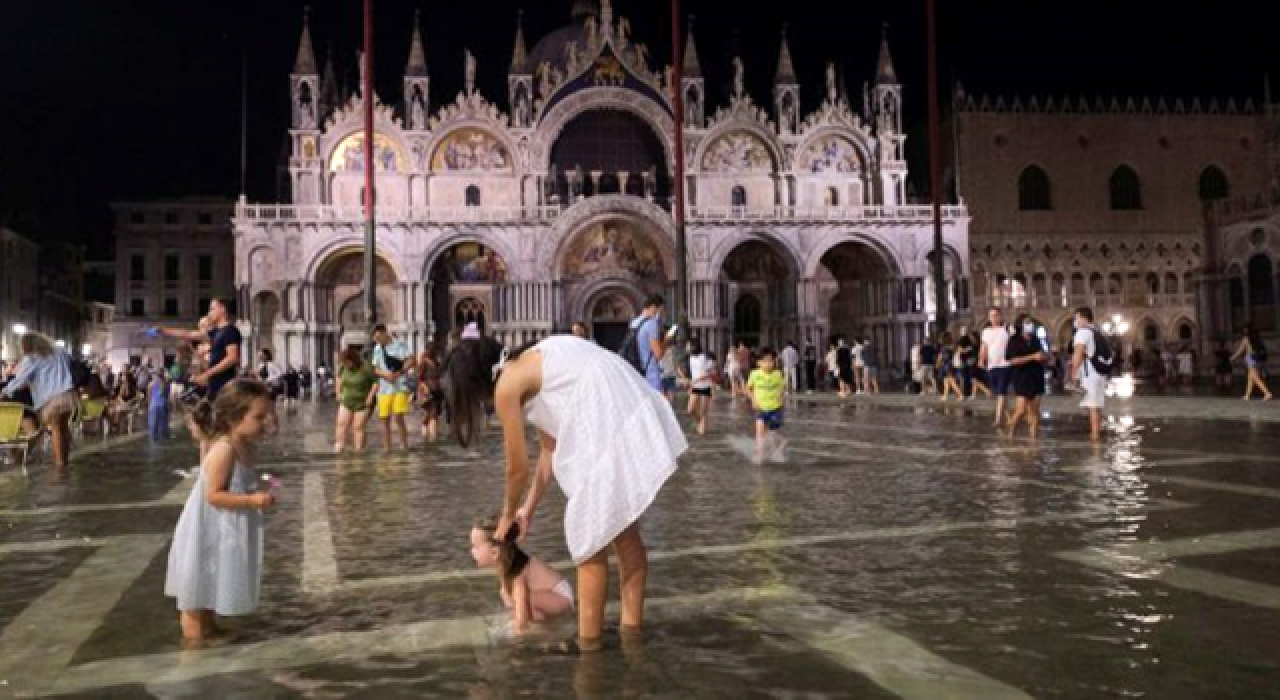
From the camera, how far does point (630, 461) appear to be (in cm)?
373

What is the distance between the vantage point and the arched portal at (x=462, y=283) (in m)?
44.9

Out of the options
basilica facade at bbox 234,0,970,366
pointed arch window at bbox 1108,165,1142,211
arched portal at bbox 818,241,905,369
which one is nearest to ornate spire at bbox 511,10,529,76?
basilica facade at bbox 234,0,970,366

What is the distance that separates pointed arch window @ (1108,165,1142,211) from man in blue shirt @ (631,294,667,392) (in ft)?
163

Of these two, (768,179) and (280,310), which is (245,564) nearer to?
(280,310)

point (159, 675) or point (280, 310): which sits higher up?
point (280, 310)

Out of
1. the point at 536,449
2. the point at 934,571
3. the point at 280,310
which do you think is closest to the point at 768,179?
the point at 280,310

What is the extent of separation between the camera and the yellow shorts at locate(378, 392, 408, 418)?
13281mm

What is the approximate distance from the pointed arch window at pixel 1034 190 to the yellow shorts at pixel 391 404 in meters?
47.4

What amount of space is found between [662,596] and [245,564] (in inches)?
71.4

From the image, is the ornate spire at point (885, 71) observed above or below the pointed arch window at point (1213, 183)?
above

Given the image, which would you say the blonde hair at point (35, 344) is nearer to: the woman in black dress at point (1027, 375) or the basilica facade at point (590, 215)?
the woman in black dress at point (1027, 375)

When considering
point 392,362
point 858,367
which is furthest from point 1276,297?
point 392,362

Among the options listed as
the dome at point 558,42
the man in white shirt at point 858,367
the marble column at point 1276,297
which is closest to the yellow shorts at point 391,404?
the man in white shirt at point 858,367

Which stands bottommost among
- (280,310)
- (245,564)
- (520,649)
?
(520,649)
